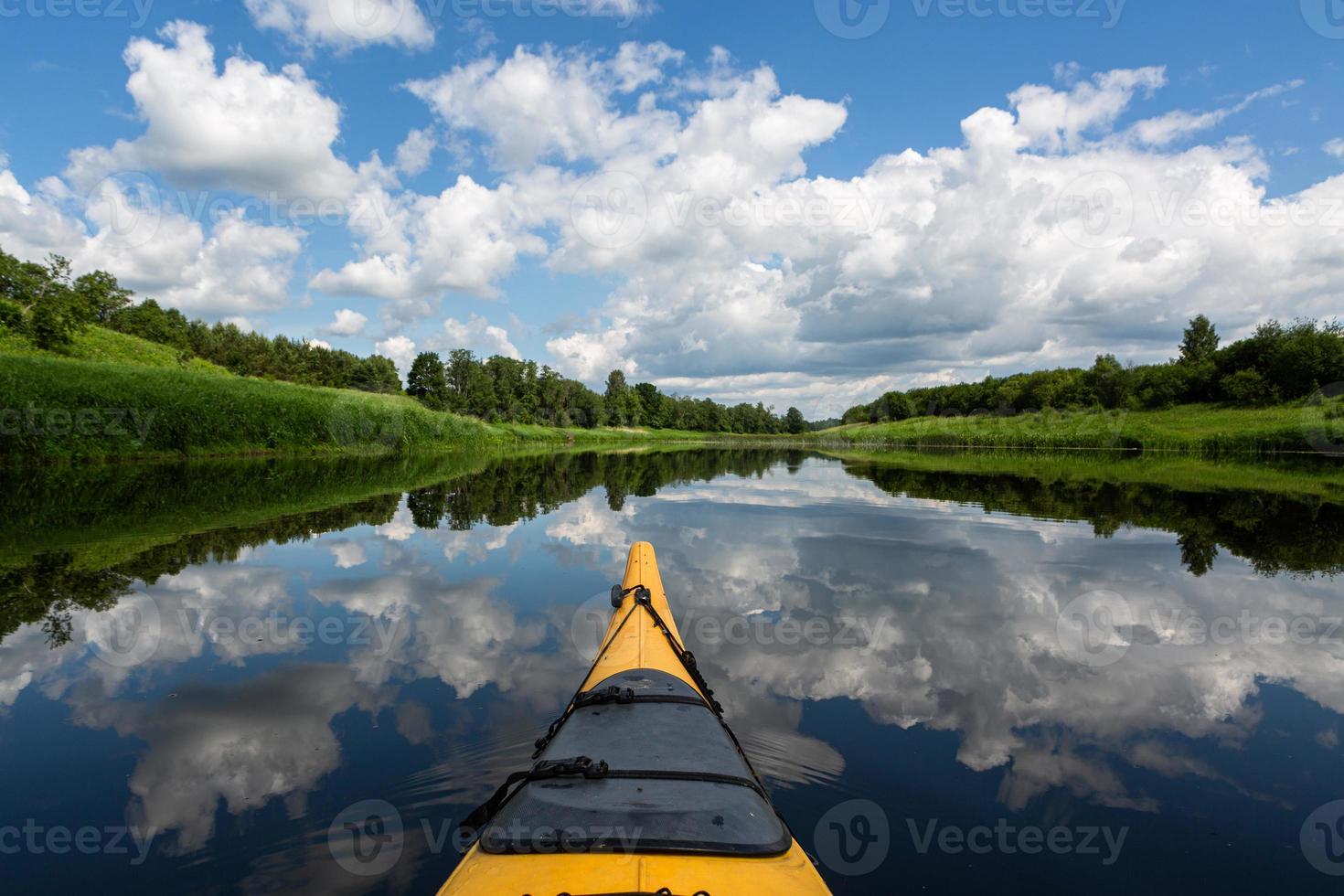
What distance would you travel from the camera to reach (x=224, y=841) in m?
3.10

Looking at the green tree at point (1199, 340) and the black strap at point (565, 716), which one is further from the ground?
the green tree at point (1199, 340)

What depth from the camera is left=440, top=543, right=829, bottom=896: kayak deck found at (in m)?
2.01

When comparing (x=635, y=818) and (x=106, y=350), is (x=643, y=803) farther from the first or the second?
(x=106, y=350)

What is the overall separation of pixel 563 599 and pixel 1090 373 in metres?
82.6

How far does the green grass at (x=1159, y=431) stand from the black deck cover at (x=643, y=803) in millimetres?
51540

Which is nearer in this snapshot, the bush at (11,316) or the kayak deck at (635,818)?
the kayak deck at (635,818)

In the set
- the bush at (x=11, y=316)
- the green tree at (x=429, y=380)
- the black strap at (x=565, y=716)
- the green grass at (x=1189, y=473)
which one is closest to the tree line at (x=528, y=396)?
the green tree at (x=429, y=380)

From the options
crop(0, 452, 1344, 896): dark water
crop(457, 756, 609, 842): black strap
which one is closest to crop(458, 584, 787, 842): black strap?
crop(457, 756, 609, 842): black strap

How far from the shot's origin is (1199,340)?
221ft

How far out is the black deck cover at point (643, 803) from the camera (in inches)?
84.4

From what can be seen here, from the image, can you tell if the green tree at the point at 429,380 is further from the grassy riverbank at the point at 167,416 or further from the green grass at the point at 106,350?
the grassy riverbank at the point at 167,416

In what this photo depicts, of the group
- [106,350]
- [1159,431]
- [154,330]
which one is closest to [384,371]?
[154,330]

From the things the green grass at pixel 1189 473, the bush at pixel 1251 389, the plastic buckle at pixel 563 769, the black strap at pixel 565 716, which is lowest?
the green grass at pixel 1189 473

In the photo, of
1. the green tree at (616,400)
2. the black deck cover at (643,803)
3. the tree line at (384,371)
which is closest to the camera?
the black deck cover at (643,803)
